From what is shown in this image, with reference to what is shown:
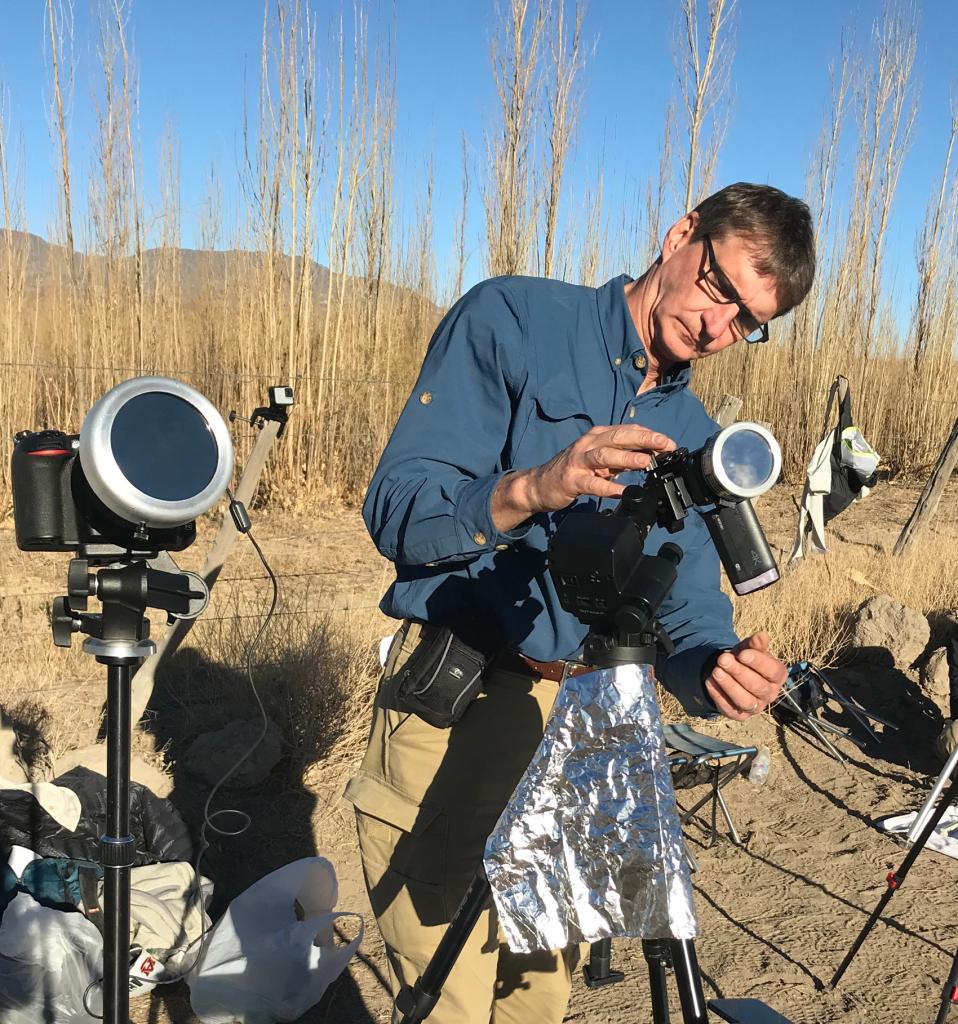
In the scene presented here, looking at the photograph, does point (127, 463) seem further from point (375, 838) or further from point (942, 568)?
point (942, 568)

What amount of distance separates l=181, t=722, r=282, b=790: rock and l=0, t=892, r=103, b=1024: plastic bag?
118 cm

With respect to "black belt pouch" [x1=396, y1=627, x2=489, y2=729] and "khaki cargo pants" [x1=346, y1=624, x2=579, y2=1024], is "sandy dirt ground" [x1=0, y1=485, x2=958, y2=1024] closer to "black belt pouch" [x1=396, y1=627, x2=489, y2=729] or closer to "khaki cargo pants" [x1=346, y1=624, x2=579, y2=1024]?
"khaki cargo pants" [x1=346, y1=624, x2=579, y2=1024]

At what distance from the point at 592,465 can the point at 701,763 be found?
2.87 metres

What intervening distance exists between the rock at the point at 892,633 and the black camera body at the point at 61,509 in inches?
187

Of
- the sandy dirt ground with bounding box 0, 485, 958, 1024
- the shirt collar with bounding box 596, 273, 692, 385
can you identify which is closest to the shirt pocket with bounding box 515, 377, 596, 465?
the shirt collar with bounding box 596, 273, 692, 385

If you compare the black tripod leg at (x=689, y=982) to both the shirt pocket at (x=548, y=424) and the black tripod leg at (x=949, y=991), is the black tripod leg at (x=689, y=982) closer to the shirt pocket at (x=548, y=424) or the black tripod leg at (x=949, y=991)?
the shirt pocket at (x=548, y=424)

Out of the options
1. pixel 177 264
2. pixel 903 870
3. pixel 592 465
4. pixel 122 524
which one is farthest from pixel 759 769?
pixel 177 264

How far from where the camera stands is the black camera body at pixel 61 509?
1154mm

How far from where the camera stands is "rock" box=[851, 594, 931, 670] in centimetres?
515

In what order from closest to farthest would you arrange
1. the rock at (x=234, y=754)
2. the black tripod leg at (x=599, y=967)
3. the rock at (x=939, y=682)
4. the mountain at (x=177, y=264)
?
the black tripod leg at (x=599, y=967) → the rock at (x=234, y=754) → the rock at (x=939, y=682) → the mountain at (x=177, y=264)

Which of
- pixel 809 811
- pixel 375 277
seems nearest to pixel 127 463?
pixel 809 811

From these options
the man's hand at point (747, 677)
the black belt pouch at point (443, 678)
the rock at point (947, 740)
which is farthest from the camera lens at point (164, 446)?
the rock at point (947, 740)

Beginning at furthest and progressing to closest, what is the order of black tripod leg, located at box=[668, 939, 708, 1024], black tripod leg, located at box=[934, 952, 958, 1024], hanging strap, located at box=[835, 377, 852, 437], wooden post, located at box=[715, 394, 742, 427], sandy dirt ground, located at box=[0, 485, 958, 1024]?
hanging strap, located at box=[835, 377, 852, 437]
wooden post, located at box=[715, 394, 742, 427]
sandy dirt ground, located at box=[0, 485, 958, 1024]
black tripod leg, located at box=[934, 952, 958, 1024]
black tripod leg, located at box=[668, 939, 708, 1024]

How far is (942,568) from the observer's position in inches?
252
